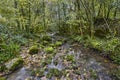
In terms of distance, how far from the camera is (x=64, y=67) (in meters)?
8.26

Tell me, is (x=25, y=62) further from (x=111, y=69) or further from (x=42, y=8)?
(x=42, y=8)

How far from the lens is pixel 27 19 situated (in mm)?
18062

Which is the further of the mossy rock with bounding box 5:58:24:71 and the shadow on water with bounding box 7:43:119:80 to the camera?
the mossy rock with bounding box 5:58:24:71

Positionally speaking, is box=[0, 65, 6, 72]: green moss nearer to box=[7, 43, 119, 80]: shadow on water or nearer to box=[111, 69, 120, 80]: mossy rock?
box=[7, 43, 119, 80]: shadow on water

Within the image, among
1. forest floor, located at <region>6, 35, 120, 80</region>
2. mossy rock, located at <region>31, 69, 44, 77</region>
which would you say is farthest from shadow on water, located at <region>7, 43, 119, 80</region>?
mossy rock, located at <region>31, 69, 44, 77</region>

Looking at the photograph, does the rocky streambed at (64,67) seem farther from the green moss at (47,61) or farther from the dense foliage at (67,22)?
the dense foliage at (67,22)

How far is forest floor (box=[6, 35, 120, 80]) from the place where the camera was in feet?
24.0

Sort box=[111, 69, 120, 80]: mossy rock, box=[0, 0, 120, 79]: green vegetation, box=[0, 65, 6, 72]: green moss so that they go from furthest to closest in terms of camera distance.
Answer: box=[0, 0, 120, 79]: green vegetation
box=[0, 65, 6, 72]: green moss
box=[111, 69, 120, 80]: mossy rock

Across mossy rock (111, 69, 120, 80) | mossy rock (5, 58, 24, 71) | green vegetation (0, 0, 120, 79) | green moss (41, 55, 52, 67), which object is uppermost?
green vegetation (0, 0, 120, 79)

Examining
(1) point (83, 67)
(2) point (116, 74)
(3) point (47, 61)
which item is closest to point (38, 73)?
(3) point (47, 61)

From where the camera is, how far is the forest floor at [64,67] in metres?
7.30

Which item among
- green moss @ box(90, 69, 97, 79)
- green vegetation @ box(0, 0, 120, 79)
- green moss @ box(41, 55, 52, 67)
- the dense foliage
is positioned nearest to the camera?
green moss @ box(90, 69, 97, 79)

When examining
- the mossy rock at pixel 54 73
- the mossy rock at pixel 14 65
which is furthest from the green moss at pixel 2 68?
the mossy rock at pixel 54 73

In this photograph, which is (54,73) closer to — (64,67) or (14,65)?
(64,67)
